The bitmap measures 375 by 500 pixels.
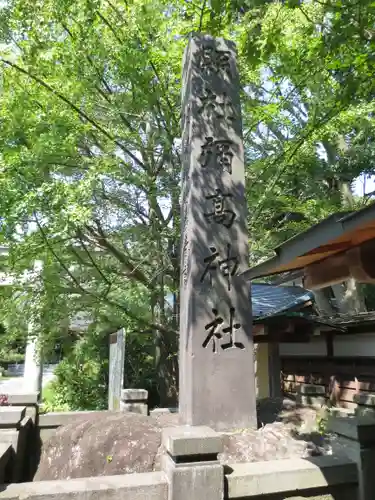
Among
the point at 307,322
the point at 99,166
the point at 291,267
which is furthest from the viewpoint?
the point at 307,322

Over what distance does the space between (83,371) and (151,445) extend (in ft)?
26.8

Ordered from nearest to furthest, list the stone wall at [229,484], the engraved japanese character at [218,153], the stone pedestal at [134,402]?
the stone wall at [229,484], the engraved japanese character at [218,153], the stone pedestal at [134,402]

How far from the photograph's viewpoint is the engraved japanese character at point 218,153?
716 cm

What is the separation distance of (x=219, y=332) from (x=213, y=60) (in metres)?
5.13

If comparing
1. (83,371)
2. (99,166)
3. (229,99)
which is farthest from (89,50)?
(83,371)

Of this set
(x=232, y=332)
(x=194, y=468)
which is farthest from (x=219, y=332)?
(x=194, y=468)

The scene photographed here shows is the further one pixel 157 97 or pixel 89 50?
pixel 157 97

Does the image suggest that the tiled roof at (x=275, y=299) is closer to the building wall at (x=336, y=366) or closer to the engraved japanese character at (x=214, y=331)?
the building wall at (x=336, y=366)

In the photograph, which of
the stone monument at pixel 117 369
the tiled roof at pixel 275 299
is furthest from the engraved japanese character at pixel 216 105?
the stone monument at pixel 117 369

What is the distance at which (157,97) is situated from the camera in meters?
8.27

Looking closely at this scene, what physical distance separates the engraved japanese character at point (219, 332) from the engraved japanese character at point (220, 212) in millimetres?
1507

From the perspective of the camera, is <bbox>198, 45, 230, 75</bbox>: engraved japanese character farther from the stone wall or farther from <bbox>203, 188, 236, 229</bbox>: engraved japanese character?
the stone wall

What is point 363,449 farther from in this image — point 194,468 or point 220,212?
point 220,212

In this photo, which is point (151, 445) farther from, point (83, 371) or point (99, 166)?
point (83, 371)
